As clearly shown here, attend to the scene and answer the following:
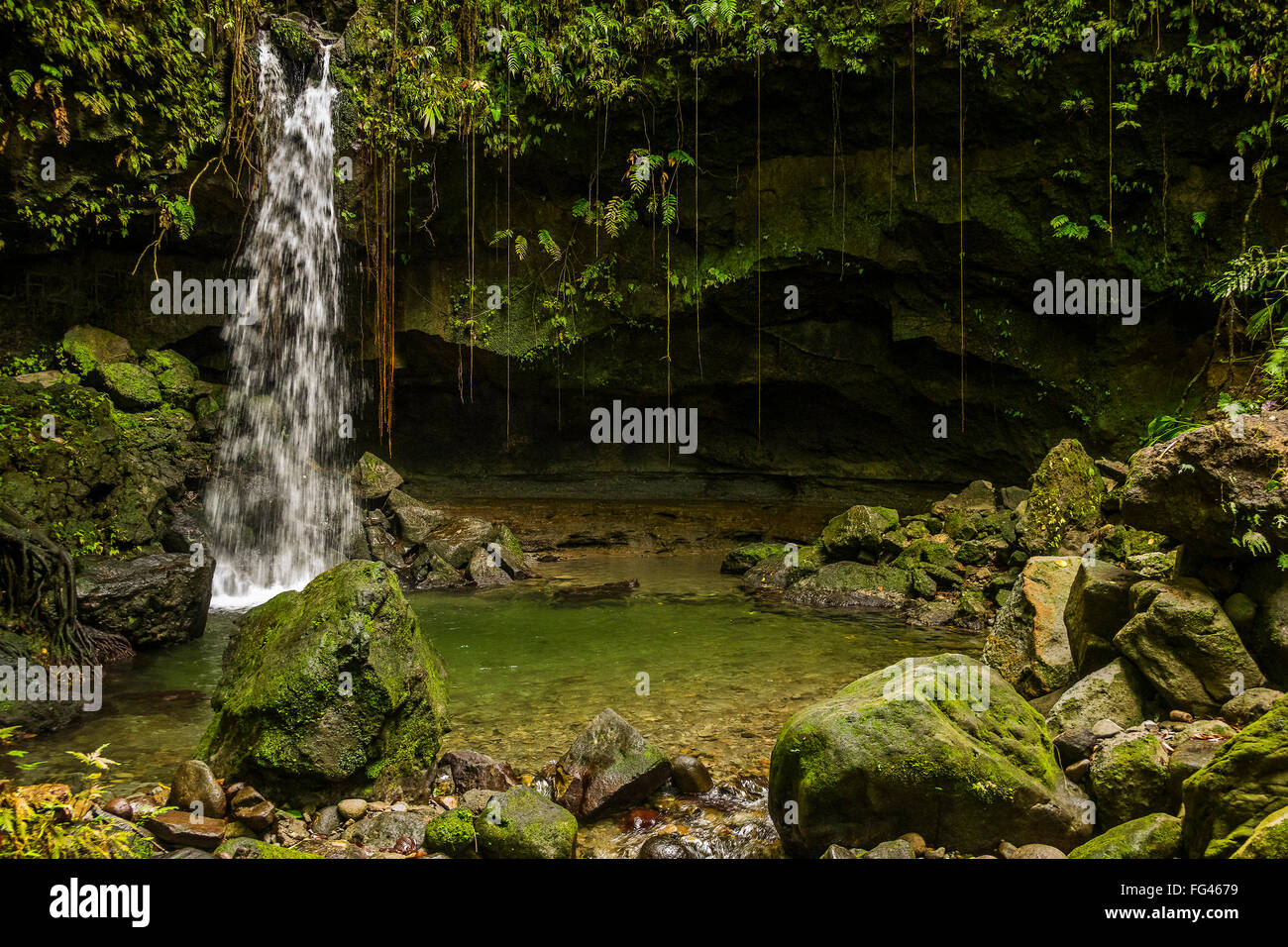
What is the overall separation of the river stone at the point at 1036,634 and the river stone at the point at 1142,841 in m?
2.20

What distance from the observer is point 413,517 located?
1267 centimetres

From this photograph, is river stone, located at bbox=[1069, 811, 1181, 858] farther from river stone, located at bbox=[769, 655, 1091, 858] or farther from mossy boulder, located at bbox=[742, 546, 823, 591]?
mossy boulder, located at bbox=[742, 546, 823, 591]

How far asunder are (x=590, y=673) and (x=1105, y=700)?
409cm

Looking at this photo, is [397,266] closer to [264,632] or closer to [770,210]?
[770,210]

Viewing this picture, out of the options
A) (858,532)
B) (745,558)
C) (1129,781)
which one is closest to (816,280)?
(858,532)

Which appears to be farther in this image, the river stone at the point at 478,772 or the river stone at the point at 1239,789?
the river stone at the point at 478,772

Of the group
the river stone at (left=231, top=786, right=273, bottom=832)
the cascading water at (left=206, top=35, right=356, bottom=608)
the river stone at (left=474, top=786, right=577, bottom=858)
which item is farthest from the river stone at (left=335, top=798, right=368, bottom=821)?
the cascading water at (left=206, top=35, right=356, bottom=608)

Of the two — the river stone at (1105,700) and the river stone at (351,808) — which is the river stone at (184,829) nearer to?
the river stone at (351,808)

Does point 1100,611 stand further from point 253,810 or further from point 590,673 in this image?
point 253,810

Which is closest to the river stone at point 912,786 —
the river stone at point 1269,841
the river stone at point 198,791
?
the river stone at point 1269,841

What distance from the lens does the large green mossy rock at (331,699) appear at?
4.05m

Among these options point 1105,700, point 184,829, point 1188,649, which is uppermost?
point 1188,649

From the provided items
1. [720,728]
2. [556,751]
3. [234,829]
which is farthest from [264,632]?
[720,728]
